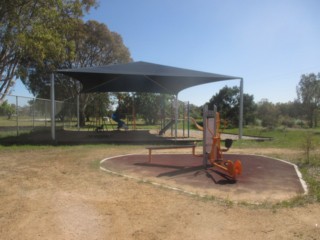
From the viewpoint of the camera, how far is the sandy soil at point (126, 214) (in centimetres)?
378

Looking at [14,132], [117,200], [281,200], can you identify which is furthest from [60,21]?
[281,200]

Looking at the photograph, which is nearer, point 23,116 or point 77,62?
point 23,116

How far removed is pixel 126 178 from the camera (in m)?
6.70

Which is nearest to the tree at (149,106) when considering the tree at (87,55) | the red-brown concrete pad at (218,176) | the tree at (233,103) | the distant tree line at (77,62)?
the distant tree line at (77,62)

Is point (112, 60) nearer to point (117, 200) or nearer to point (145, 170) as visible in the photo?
point (145, 170)

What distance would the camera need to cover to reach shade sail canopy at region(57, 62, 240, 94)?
48.0 ft

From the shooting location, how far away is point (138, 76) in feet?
57.5

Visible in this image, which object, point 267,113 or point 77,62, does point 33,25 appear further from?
point 267,113

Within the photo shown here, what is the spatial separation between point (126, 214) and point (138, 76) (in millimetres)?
13621

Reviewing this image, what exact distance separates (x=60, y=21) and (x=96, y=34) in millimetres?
14911

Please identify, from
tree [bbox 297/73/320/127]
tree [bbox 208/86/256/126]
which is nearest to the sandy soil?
tree [bbox 208/86/256/126]

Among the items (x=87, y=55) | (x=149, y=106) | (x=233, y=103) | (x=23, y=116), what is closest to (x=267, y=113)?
(x=233, y=103)

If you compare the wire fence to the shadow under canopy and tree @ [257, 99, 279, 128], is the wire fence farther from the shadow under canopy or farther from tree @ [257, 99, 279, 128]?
tree @ [257, 99, 279, 128]

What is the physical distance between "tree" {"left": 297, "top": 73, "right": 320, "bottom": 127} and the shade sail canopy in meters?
27.5
